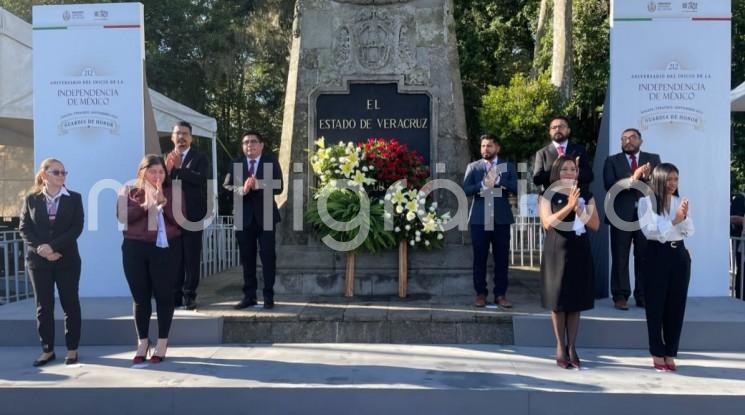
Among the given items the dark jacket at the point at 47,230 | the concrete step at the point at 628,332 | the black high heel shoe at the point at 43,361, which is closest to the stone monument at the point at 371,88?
the concrete step at the point at 628,332

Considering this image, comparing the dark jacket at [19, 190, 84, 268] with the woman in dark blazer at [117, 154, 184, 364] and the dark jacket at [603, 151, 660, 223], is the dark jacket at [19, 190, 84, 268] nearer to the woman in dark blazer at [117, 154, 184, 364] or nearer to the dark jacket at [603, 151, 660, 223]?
the woman in dark blazer at [117, 154, 184, 364]

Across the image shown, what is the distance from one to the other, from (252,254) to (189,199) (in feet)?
2.88

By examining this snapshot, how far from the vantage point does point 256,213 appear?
675 cm

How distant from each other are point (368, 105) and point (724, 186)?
421cm

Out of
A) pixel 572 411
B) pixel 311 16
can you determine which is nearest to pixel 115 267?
pixel 311 16

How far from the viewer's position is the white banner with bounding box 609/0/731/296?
7.43m

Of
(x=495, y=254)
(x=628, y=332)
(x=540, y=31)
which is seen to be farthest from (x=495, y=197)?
(x=540, y=31)

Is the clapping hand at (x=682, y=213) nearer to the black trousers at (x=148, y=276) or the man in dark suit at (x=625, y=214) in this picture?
the man in dark suit at (x=625, y=214)

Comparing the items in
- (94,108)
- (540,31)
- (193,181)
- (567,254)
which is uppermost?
(540,31)

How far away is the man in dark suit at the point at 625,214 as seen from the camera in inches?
270

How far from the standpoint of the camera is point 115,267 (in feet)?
25.7

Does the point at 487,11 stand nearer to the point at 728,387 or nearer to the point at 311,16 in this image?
the point at 311,16

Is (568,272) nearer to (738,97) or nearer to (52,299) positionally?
(52,299)

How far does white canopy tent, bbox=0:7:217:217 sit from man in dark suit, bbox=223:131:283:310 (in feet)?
15.3
